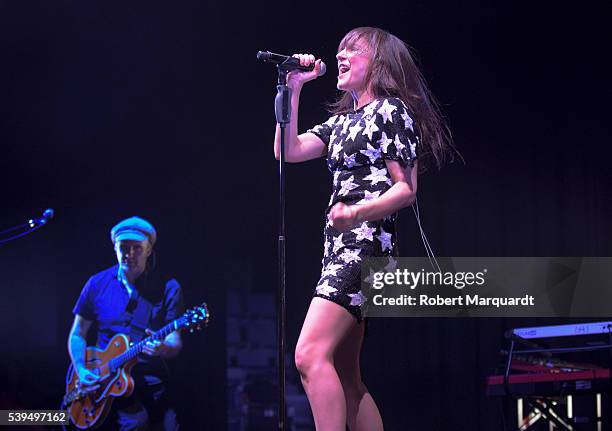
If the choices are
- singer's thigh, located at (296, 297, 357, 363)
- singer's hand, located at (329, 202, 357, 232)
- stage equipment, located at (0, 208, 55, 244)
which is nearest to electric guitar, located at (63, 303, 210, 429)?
stage equipment, located at (0, 208, 55, 244)

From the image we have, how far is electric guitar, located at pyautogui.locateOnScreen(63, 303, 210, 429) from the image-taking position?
448cm

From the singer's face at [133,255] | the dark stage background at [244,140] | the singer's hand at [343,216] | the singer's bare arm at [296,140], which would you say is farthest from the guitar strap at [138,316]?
the singer's hand at [343,216]

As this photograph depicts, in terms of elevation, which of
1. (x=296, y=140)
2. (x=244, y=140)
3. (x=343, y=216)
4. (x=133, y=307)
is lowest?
(x=343, y=216)

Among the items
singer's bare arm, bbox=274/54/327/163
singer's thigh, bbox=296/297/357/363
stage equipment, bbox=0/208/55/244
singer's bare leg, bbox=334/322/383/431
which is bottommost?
singer's bare leg, bbox=334/322/383/431

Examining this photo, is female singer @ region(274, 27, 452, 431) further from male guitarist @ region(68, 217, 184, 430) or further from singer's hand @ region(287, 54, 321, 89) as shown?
male guitarist @ region(68, 217, 184, 430)

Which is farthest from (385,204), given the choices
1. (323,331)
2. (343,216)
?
(323,331)

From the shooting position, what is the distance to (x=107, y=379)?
450 centimetres

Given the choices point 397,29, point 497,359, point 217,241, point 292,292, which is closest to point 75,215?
point 217,241

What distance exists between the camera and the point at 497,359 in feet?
15.2

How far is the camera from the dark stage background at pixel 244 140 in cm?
473

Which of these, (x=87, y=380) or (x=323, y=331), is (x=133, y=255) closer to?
(x=87, y=380)

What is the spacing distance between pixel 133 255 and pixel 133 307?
1.08 feet

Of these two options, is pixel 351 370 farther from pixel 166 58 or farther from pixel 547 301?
pixel 166 58

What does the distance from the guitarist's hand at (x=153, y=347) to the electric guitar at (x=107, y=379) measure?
19 mm
